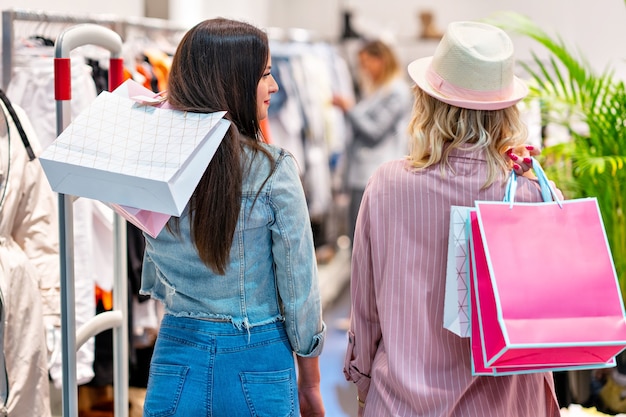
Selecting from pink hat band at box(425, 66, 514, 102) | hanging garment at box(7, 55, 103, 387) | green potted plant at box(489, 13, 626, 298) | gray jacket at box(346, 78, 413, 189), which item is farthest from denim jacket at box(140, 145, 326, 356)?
gray jacket at box(346, 78, 413, 189)

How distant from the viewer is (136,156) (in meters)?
1.70

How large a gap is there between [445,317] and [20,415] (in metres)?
1.23

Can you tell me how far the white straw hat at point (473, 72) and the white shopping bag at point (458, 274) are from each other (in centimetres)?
26

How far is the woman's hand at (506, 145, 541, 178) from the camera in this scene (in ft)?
6.31

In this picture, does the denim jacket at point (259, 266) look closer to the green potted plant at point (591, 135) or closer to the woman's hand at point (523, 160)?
the woman's hand at point (523, 160)

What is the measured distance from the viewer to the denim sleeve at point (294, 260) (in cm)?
180

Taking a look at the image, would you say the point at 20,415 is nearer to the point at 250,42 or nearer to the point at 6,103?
the point at 6,103

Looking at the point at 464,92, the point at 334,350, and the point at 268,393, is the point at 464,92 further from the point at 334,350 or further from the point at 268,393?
the point at 334,350

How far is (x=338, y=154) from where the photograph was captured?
6703 mm

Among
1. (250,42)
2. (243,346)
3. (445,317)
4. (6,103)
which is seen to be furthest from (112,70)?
(445,317)

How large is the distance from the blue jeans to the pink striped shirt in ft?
0.89

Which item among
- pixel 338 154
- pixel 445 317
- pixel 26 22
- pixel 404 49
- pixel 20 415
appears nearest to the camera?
pixel 445 317

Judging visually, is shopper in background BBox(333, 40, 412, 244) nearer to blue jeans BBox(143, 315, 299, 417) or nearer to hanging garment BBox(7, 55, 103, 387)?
hanging garment BBox(7, 55, 103, 387)

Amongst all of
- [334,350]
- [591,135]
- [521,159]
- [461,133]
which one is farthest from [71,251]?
[334,350]
